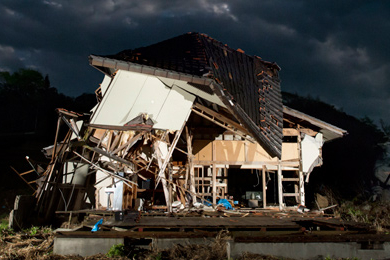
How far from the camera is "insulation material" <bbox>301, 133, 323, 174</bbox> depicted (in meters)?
14.5

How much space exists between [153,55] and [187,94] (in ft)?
5.79

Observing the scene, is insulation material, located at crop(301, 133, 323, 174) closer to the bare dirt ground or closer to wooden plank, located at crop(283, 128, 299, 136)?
wooden plank, located at crop(283, 128, 299, 136)

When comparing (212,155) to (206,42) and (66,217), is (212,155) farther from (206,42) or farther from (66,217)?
(66,217)

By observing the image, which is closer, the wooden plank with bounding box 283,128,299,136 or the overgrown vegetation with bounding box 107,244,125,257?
the overgrown vegetation with bounding box 107,244,125,257

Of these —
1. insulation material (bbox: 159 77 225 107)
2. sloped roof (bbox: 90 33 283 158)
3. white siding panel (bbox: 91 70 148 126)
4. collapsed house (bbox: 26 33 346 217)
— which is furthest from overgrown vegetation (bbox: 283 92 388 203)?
white siding panel (bbox: 91 70 148 126)

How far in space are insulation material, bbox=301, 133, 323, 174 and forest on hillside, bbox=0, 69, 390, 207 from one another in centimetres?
797

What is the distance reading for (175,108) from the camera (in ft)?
36.4

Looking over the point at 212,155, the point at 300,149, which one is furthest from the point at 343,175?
the point at 212,155

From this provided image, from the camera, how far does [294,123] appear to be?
14812 mm

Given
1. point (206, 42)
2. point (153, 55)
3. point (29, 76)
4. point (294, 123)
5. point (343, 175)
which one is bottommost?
point (343, 175)

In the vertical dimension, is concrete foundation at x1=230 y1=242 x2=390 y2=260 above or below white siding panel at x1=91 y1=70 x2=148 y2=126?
below

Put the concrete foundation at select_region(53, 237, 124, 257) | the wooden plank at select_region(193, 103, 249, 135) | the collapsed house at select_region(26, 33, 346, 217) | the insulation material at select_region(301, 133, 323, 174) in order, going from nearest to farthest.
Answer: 1. the concrete foundation at select_region(53, 237, 124, 257)
2. the collapsed house at select_region(26, 33, 346, 217)
3. the wooden plank at select_region(193, 103, 249, 135)
4. the insulation material at select_region(301, 133, 323, 174)

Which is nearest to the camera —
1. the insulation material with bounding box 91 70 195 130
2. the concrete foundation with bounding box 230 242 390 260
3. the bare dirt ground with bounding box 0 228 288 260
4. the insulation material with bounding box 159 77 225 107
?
the bare dirt ground with bounding box 0 228 288 260

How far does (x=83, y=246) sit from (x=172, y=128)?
5379 mm
